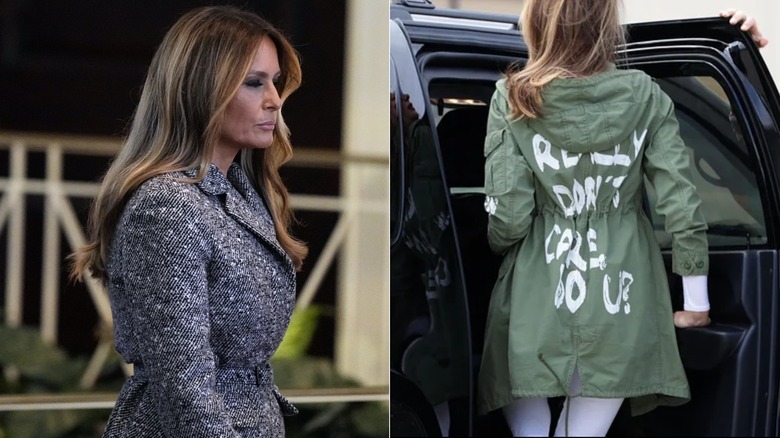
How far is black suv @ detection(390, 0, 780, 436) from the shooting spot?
2260mm

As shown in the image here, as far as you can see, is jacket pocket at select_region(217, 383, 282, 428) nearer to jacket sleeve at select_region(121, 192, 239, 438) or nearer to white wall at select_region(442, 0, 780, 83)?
jacket sleeve at select_region(121, 192, 239, 438)

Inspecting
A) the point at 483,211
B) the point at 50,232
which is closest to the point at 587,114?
the point at 483,211

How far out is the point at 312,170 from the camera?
262 cm

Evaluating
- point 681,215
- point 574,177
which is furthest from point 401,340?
point 681,215

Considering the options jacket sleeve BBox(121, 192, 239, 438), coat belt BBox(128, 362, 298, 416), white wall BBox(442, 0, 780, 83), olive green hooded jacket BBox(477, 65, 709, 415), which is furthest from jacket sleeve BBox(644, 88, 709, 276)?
jacket sleeve BBox(121, 192, 239, 438)

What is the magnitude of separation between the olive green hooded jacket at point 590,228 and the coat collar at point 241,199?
653 millimetres

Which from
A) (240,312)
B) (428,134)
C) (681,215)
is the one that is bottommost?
(240,312)

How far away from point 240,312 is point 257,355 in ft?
0.29

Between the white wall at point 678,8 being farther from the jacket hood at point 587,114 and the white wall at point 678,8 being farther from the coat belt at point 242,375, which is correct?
Result: the coat belt at point 242,375

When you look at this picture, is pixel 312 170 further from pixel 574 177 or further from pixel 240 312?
pixel 240 312

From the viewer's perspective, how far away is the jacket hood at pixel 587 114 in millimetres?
2289

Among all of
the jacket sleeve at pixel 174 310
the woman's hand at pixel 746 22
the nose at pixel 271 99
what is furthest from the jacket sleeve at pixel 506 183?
the jacket sleeve at pixel 174 310

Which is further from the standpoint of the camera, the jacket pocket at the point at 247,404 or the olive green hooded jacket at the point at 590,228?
the olive green hooded jacket at the point at 590,228

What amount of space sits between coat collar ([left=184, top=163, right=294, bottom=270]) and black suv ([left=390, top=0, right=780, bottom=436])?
48cm
